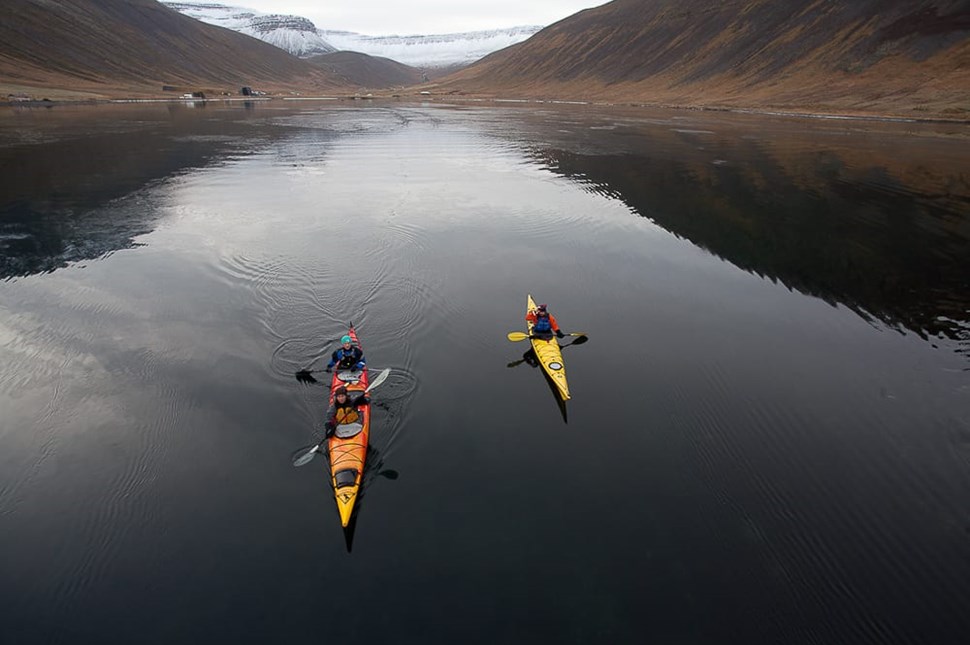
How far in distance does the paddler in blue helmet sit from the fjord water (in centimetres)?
109

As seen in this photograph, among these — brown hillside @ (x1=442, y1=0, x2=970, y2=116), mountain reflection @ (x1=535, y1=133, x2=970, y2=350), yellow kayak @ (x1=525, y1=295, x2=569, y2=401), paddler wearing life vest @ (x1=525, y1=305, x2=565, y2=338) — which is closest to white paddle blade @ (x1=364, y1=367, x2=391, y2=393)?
yellow kayak @ (x1=525, y1=295, x2=569, y2=401)

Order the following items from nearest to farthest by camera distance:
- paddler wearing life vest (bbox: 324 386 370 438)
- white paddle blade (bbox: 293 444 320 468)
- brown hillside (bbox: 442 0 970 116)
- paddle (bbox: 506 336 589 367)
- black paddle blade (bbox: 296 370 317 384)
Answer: white paddle blade (bbox: 293 444 320 468) → paddler wearing life vest (bbox: 324 386 370 438) → black paddle blade (bbox: 296 370 317 384) → paddle (bbox: 506 336 589 367) → brown hillside (bbox: 442 0 970 116)

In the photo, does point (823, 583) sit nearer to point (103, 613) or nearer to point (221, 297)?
point (103, 613)

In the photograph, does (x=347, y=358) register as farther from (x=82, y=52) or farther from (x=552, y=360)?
(x=82, y=52)

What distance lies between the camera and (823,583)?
10562 millimetres

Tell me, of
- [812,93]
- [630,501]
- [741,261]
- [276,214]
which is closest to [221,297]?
[276,214]

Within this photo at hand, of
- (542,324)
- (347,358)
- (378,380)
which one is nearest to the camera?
(378,380)

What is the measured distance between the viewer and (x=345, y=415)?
46.5ft

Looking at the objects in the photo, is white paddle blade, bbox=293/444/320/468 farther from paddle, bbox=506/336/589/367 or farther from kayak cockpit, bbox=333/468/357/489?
paddle, bbox=506/336/589/367

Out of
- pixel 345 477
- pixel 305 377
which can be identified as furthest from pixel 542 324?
pixel 345 477

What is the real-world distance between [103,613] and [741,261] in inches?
1175

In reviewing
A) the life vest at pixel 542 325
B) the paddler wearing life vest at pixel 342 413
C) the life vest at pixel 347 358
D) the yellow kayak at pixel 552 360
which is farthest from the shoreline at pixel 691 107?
the paddler wearing life vest at pixel 342 413

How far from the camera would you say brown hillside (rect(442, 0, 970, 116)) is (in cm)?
9081

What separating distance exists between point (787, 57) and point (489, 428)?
14307 cm
